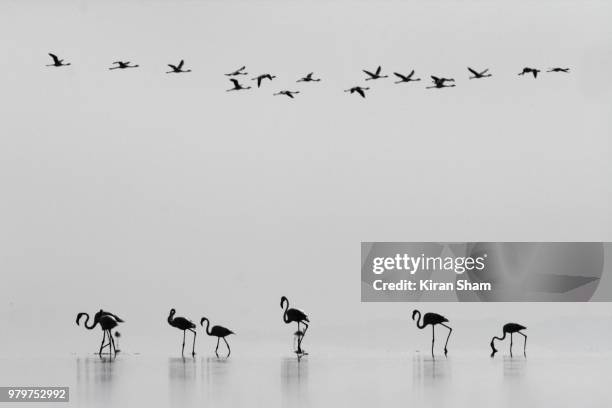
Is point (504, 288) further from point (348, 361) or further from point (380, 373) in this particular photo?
point (380, 373)

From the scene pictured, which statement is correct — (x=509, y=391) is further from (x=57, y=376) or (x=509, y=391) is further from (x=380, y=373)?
(x=57, y=376)

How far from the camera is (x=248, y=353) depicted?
2625 cm

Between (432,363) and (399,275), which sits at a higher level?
(399,275)

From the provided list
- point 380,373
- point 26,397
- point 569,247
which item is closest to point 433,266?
point 569,247

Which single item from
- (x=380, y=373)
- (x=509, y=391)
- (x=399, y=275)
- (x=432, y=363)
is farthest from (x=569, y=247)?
(x=509, y=391)

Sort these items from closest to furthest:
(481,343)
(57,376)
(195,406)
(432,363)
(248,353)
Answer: (195,406), (57,376), (432,363), (248,353), (481,343)

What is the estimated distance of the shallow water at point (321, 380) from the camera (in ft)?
54.9

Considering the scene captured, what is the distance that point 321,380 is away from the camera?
19172mm

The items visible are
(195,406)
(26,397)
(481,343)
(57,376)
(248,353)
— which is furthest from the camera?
(481,343)

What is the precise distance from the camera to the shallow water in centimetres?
1673

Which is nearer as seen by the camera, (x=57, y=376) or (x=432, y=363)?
(x=57, y=376)

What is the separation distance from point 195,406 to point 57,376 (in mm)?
4559

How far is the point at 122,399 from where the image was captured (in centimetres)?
1672

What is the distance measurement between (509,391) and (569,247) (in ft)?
41.0
